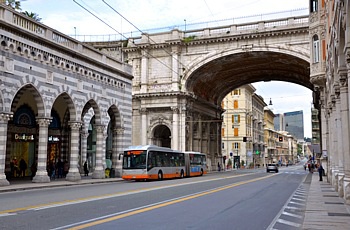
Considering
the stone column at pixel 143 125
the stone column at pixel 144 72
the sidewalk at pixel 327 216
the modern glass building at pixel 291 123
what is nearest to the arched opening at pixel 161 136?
the stone column at pixel 143 125

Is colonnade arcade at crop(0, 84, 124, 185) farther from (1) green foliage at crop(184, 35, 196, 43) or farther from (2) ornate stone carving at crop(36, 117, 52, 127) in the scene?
(1) green foliage at crop(184, 35, 196, 43)

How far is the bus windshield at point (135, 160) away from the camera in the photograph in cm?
3095

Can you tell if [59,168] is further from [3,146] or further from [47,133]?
[3,146]

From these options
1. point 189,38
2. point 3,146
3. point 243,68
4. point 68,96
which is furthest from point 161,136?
point 3,146

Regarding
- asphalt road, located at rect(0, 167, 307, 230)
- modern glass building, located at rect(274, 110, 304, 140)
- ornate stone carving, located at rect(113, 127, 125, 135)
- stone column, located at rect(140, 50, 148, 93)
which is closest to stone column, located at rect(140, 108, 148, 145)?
stone column, located at rect(140, 50, 148, 93)

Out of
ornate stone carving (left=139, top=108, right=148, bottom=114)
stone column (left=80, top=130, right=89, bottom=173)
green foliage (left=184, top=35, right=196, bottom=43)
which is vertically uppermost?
green foliage (left=184, top=35, right=196, bottom=43)

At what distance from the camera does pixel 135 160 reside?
3112 centimetres

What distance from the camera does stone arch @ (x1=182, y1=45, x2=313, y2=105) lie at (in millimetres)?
46594

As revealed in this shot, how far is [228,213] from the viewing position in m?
12.1

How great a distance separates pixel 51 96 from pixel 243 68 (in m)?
33.5

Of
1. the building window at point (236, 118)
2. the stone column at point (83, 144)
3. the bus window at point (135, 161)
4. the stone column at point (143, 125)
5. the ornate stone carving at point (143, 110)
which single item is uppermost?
the building window at point (236, 118)

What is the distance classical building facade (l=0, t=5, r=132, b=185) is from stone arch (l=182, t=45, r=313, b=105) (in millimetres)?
16159

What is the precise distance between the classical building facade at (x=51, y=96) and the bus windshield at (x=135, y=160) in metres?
1.92

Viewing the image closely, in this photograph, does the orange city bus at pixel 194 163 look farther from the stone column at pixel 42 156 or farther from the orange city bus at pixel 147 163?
the stone column at pixel 42 156
